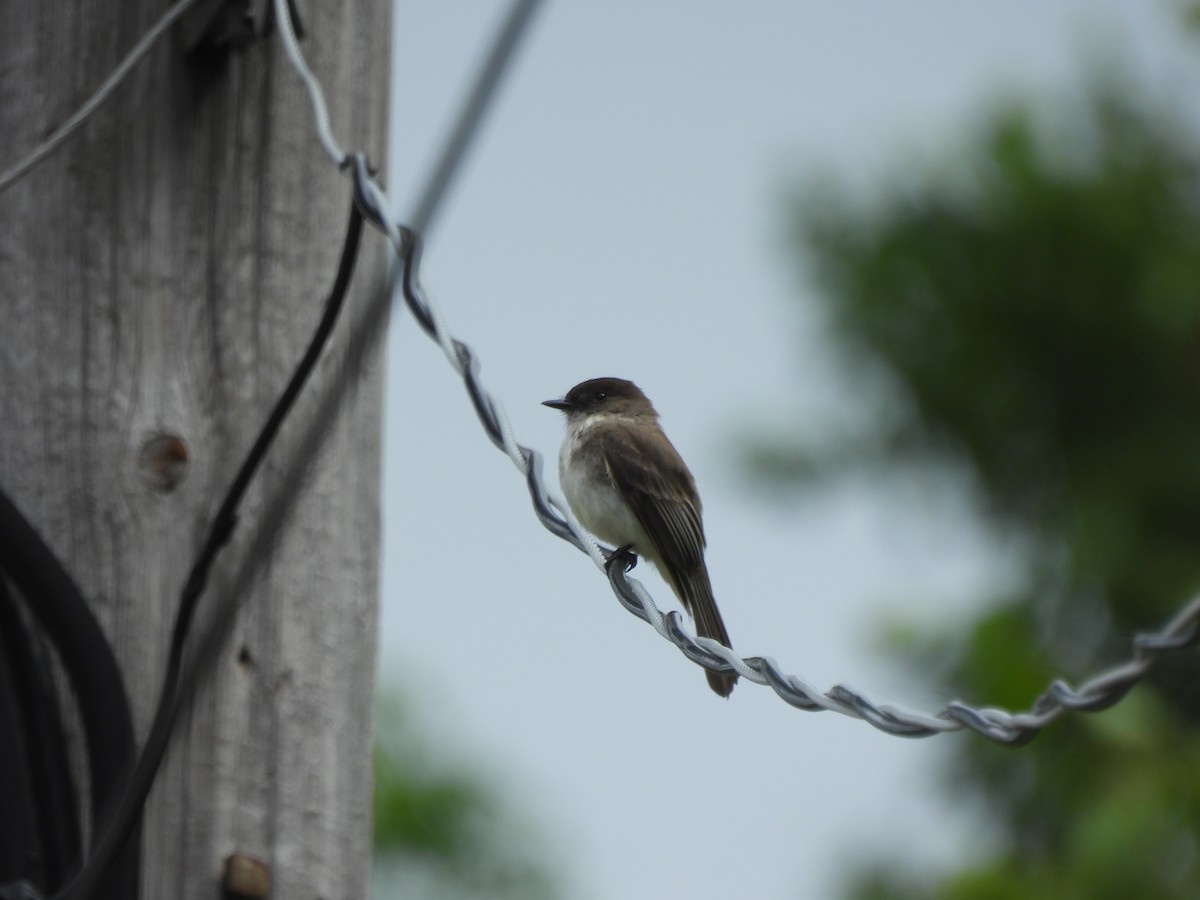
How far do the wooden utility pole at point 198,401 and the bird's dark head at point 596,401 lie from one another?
238cm

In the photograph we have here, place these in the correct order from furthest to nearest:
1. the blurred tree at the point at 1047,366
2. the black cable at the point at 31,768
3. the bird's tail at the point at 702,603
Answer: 1. the blurred tree at the point at 1047,366
2. the bird's tail at the point at 702,603
3. the black cable at the point at 31,768

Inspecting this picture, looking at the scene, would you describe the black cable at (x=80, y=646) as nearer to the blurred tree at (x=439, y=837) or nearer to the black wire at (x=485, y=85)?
the black wire at (x=485, y=85)

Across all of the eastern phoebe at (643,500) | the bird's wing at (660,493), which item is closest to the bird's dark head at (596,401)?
the eastern phoebe at (643,500)

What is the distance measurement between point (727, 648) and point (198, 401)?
1114 mm

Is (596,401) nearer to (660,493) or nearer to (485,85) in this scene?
(660,493)

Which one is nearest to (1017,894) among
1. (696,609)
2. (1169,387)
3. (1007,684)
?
(1007,684)

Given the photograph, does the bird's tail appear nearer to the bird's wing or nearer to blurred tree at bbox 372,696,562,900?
the bird's wing

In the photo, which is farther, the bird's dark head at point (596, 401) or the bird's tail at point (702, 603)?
the bird's dark head at point (596, 401)

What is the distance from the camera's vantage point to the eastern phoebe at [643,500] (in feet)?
16.8

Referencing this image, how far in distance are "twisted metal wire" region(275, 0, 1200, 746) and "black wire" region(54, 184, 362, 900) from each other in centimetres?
15

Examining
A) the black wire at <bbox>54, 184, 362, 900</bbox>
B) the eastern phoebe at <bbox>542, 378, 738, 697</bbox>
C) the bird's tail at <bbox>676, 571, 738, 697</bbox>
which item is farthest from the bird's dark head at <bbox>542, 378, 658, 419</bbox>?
the black wire at <bbox>54, 184, 362, 900</bbox>

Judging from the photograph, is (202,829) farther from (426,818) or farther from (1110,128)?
(1110,128)

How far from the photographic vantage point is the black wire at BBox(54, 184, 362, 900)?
2.72 metres

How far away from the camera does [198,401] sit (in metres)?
3.13
